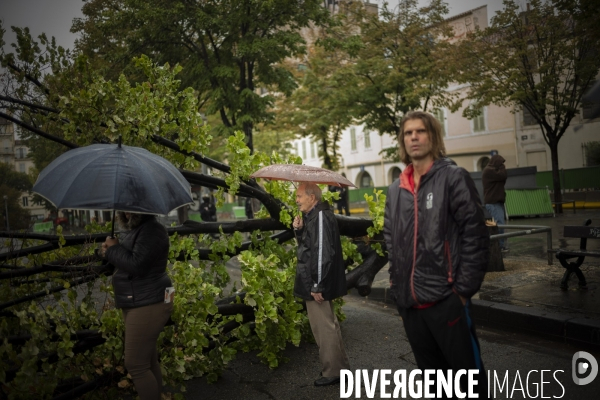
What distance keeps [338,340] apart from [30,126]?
3.06 m

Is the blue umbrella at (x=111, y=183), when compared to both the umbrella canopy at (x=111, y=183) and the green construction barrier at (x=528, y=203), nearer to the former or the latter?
the umbrella canopy at (x=111, y=183)

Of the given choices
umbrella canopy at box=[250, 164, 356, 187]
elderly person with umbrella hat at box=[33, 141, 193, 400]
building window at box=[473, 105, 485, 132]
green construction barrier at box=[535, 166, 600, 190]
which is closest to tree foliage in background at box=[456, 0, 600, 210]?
green construction barrier at box=[535, 166, 600, 190]

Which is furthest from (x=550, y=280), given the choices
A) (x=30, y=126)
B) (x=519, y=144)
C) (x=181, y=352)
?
(x=519, y=144)

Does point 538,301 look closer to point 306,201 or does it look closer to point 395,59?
point 306,201

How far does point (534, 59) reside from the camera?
20703 mm

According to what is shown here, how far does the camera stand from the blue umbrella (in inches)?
123

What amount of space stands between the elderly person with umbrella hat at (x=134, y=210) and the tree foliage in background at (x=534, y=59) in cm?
1946

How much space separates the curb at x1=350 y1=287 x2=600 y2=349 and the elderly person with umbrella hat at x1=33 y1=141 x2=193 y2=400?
3244mm

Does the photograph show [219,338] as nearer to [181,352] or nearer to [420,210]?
[181,352]

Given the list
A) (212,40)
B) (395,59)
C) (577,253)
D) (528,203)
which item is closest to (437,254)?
(577,253)

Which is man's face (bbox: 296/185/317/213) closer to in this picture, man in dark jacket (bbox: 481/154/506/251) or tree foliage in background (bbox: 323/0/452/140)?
man in dark jacket (bbox: 481/154/506/251)

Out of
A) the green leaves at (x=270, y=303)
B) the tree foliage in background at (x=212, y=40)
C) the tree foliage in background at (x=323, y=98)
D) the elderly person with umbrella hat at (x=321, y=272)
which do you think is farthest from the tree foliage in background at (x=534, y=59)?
the green leaves at (x=270, y=303)

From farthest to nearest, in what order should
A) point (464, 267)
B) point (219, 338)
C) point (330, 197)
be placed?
point (330, 197), point (219, 338), point (464, 267)

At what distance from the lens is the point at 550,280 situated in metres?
7.54
